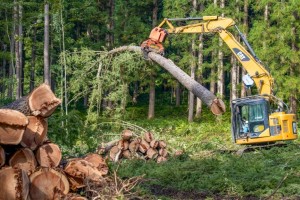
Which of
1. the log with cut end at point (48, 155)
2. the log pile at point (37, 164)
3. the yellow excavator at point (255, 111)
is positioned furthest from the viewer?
the yellow excavator at point (255, 111)

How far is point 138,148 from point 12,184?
8992 millimetres

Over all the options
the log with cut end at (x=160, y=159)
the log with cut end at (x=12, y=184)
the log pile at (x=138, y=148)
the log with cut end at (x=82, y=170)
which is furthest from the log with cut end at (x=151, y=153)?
the log with cut end at (x=12, y=184)

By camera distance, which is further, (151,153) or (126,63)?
(126,63)

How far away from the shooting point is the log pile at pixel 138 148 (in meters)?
15.3

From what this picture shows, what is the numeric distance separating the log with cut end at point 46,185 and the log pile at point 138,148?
7.89 meters

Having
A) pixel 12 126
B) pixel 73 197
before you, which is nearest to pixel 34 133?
pixel 12 126

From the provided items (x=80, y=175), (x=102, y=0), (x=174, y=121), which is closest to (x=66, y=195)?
(x=80, y=175)

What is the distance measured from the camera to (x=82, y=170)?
25.3ft

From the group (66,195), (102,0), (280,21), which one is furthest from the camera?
(102,0)

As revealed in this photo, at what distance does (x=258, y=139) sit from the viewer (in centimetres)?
1530

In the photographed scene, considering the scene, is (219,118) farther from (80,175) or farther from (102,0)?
(80,175)

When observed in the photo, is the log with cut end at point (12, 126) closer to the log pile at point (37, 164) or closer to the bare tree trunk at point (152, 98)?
the log pile at point (37, 164)

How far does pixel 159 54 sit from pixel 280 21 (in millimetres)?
15386

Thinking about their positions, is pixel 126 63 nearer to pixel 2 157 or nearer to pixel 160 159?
pixel 160 159
